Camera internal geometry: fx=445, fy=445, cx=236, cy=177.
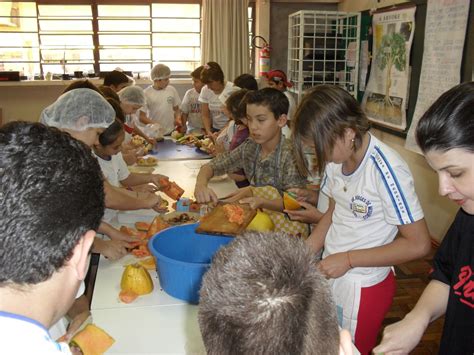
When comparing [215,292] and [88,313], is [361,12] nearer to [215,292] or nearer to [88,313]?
[88,313]

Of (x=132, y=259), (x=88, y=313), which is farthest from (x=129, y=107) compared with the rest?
(x=88, y=313)

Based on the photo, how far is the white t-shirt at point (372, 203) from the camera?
1320 millimetres

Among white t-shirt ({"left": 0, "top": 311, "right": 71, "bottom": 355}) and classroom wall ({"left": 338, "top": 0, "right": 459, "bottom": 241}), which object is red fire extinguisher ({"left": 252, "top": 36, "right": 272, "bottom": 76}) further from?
white t-shirt ({"left": 0, "top": 311, "right": 71, "bottom": 355})

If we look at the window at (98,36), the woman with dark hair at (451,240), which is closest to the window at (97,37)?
the window at (98,36)

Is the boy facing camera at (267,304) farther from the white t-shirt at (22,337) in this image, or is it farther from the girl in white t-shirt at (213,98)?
the girl in white t-shirt at (213,98)

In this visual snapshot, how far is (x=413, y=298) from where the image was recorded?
2.78m

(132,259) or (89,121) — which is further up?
(89,121)

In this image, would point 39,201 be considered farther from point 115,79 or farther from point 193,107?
point 193,107

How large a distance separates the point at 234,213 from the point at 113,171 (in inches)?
40.6

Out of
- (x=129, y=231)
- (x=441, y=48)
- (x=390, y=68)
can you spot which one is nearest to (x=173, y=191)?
(x=129, y=231)

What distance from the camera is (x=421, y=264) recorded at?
3312 mm

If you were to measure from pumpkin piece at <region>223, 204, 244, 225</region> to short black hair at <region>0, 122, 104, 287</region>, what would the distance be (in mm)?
1035

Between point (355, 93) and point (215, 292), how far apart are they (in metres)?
4.13

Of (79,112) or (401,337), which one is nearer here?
(401,337)
